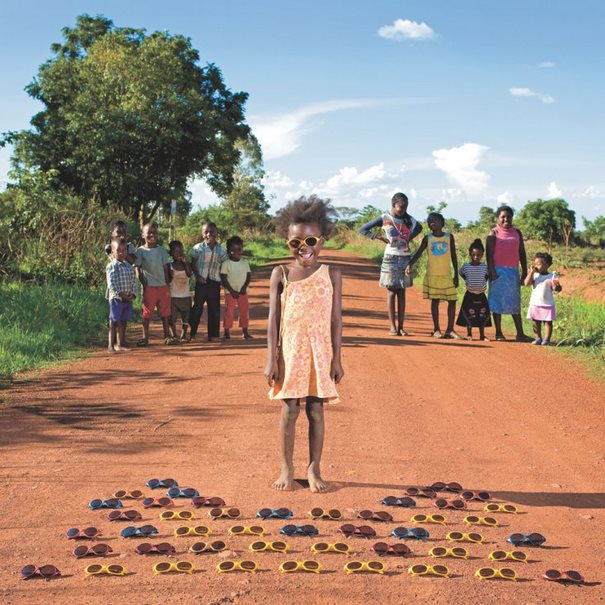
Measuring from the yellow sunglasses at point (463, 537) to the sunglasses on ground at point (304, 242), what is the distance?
1.92 meters

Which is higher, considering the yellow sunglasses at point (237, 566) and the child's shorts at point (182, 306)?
the child's shorts at point (182, 306)

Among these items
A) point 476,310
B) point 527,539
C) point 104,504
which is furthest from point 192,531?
point 476,310

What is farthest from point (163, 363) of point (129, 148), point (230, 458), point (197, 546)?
point (129, 148)

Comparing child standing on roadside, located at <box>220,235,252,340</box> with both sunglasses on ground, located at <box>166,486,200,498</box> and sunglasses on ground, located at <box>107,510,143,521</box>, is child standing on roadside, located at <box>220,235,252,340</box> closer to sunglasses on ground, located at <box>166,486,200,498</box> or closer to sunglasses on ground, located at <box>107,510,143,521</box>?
sunglasses on ground, located at <box>166,486,200,498</box>

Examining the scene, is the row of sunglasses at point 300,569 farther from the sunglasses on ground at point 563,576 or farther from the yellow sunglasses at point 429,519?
the yellow sunglasses at point 429,519

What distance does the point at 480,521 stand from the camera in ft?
14.3

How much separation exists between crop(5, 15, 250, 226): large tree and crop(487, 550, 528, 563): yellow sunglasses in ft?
76.5

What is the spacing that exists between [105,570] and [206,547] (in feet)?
1.74

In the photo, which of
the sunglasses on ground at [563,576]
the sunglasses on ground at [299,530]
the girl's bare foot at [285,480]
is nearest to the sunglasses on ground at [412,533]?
the sunglasses on ground at [299,530]

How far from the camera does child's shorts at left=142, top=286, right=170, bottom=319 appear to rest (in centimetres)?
1041

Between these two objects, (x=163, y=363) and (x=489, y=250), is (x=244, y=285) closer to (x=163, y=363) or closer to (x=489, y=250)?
(x=163, y=363)

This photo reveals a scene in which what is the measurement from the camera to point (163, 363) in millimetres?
9125

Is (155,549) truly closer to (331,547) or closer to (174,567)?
(174,567)

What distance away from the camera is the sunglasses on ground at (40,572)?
3559mm
